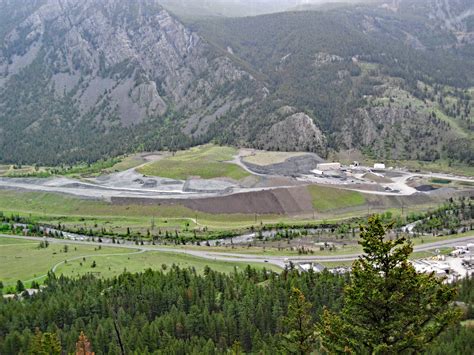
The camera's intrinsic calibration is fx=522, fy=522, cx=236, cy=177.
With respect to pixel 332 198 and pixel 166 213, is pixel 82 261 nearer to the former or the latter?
pixel 166 213

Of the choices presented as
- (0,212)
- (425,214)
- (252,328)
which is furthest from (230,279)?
(0,212)

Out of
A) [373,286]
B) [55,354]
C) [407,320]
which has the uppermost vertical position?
[373,286]

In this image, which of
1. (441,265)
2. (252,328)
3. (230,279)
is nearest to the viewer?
(252,328)

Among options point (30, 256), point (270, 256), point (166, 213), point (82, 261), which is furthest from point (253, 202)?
point (30, 256)

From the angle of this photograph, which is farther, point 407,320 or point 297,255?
point 297,255

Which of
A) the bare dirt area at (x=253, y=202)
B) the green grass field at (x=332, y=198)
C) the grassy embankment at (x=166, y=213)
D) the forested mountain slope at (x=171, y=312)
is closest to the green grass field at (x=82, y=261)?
the forested mountain slope at (x=171, y=312)

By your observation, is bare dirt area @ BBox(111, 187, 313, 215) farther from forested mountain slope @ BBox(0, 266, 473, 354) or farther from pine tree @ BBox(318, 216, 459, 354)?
pine tree @ BBox(318, 216, 459, 354)

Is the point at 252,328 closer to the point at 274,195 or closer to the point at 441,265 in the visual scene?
the point at 441,265

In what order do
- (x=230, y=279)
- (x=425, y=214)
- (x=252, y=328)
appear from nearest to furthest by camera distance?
(x=252, y=328), (x=230, y=279), (x=425, y=214)
